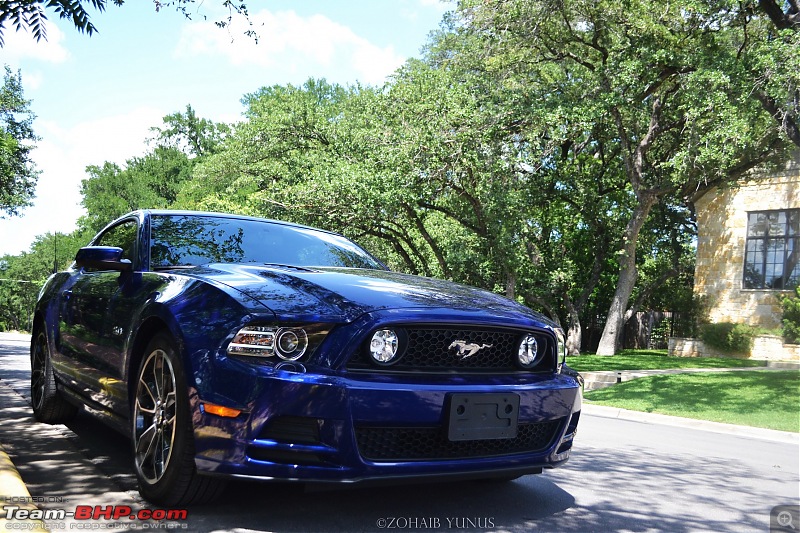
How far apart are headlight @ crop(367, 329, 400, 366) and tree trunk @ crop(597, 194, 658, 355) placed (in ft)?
65.2

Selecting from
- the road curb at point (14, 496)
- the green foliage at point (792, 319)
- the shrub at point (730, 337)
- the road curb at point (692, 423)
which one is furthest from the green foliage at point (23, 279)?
the road curb at point (14, 496)

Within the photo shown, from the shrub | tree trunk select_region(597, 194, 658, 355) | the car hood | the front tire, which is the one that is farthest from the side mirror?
the shrub

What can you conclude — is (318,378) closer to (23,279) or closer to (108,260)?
(108,260)

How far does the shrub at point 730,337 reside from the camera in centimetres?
2327

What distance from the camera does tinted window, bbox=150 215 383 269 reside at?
4.67 metres

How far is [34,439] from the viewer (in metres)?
5.52

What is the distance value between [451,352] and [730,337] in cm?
2233

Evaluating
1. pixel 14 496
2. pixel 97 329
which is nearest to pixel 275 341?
pixel 14 496

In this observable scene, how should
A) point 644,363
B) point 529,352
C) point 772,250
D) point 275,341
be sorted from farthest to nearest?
point 772,250 → point 644,363 → point 529,352 → point 275,341

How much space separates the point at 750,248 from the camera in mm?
25828

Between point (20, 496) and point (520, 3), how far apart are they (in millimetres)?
17276

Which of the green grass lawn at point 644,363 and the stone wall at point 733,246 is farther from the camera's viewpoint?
the stone wall at point 733,246

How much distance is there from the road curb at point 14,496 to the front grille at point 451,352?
1534 millimetres

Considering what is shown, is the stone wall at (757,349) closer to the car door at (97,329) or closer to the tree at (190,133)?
the car door at (97,329)
